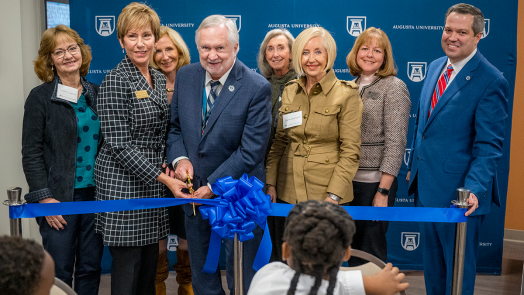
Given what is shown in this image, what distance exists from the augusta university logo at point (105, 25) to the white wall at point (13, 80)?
61 cm

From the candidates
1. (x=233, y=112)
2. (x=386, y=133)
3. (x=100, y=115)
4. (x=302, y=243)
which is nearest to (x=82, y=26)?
(x=100, y=115)

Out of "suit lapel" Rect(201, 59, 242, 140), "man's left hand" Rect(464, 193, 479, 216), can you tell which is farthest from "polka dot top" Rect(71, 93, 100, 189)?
"man's left hand" Rect(464, 193, 479, 216)

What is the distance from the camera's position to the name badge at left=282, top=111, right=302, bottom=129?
2.90 meters

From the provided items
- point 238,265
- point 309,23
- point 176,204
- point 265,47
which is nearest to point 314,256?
point 238,265

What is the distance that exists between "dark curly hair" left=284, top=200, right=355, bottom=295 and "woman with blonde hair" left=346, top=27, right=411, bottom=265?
163 centimetres

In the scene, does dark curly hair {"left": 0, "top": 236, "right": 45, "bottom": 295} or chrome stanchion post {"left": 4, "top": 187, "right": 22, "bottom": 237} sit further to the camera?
chrome stanchion post {"left": 4, "top": 187, "right": 22, "bottom": 237}

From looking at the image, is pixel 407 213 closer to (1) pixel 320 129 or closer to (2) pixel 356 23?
(1) pixel 320 129

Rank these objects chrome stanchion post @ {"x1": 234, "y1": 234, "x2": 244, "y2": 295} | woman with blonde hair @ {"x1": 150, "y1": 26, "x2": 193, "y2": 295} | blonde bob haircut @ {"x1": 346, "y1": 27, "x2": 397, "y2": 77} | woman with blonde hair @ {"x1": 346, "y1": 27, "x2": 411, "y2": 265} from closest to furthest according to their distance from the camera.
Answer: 1. chrome stanchion post @ {"x1": 234, "y1": 234, "x2": 244, "y2": 295}
2. woman with blonde hair @ {"x1": 346, "y1": 27, "x2": 411, "y2": 265}
3. blonde bob haircut @ {"x1": 346, "y1": 27, "x2": 397, "y2": 77}
4. woman with blonde hair @ {"x1": 150, "y1": 26, "x2": 193, "y2": 295}

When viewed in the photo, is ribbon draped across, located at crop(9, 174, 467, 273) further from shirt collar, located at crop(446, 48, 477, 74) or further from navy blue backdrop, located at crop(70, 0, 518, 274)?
navy blue backdrop, located at crop(70, 0, 518, 274)

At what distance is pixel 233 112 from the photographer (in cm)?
257

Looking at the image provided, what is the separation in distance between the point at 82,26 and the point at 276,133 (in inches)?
91.3

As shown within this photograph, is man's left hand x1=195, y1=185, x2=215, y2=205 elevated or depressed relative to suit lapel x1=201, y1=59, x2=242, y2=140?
depressed

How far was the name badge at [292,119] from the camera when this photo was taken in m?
2.90

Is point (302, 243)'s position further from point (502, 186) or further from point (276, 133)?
point (502, 186)
